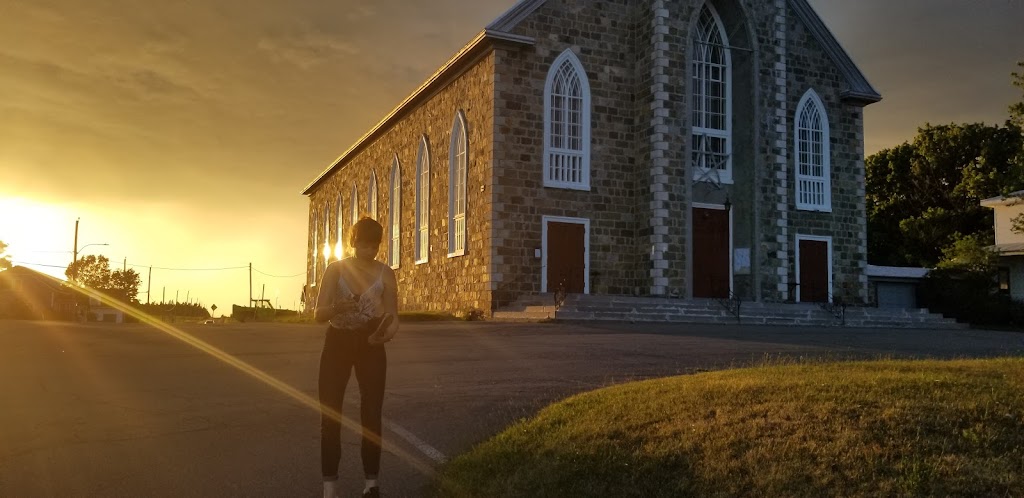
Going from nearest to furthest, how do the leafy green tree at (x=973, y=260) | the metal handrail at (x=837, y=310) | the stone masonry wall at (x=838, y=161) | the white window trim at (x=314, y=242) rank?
the metal handrail at (x=837, y=310), the stone masonry wall at (x=838, y=161), the leafy green tree at (x=973, y=260), the white window trim at (x=314, y=242)

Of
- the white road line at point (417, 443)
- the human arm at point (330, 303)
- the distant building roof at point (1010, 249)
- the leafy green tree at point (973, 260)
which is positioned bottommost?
the white road line at point (417, 443)

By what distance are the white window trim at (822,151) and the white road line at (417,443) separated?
85.4 feet

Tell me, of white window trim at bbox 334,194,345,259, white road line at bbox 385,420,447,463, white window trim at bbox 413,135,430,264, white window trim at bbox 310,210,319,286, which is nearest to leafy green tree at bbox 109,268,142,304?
white window trim at bbox 310,210,319,286

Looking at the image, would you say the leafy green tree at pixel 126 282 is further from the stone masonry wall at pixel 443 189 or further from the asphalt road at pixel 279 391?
the asphalt road at pixel 279 391

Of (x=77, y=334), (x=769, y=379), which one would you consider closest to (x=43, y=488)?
(x=769, y=379)

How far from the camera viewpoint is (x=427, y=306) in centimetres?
3466

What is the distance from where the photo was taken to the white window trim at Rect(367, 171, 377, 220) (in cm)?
4456

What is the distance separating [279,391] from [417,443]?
3968 mm

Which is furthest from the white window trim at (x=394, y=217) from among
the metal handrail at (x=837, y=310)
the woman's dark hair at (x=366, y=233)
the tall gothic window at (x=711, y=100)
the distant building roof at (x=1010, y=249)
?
the woman's dark hair at (x=366, y=233)

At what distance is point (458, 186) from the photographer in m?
31.9

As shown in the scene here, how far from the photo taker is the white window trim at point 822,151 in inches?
1296

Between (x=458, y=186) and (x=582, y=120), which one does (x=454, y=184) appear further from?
(x=582, y=120)

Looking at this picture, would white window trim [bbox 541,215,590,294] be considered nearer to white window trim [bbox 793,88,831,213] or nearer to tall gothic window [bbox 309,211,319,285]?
white window trim [bbox 793,88,831,213]

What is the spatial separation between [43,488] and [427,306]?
27.7 meters
